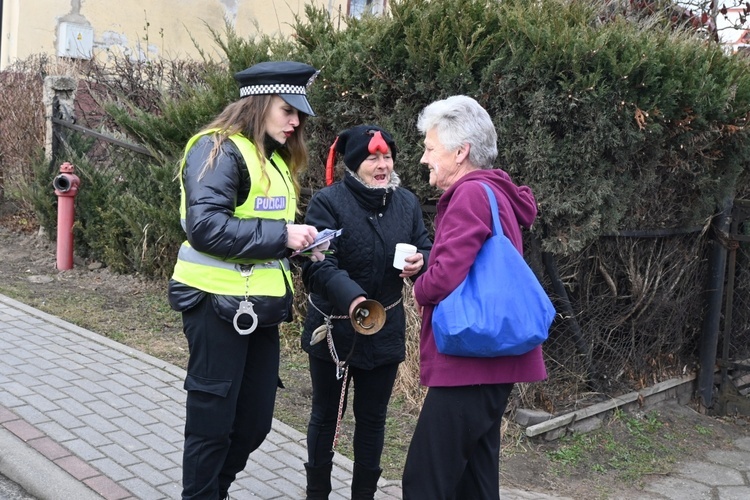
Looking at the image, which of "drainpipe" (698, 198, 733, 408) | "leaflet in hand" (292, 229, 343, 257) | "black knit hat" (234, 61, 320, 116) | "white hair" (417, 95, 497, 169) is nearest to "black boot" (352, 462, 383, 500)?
"leaflet in hand" (292, 229, 343, 257)

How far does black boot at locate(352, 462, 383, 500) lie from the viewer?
369cm

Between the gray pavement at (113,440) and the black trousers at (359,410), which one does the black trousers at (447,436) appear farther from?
the gray pavement at (113,440)

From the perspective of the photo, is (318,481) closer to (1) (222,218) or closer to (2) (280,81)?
Result: (1) (222,218)

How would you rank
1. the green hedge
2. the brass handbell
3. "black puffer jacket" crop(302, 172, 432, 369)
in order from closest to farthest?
1. the brass handbell
2. "black puffer jacket" crop(302, 172, 432, 369)
3. the green hedge

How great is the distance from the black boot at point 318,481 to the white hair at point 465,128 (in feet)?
5.00

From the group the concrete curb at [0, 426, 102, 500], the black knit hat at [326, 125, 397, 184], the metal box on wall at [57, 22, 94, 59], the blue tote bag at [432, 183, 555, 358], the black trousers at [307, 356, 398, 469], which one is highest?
the metal box on wall at [57, 22, 94, 59]

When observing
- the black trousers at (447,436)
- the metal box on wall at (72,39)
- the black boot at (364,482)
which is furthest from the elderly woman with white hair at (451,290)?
the metal box on wall at (72,39)

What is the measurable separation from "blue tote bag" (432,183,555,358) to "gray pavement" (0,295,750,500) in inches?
57.4

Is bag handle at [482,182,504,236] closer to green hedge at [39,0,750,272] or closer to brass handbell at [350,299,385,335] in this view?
brass handbell at [350,299,385,335]

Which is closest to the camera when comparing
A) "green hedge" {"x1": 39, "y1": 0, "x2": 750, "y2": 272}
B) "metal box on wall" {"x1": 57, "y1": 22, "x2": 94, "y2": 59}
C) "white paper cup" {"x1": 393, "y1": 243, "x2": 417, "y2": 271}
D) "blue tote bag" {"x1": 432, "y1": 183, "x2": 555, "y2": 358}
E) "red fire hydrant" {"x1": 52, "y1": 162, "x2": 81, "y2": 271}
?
"blue tote bag" {"x1": 432, "y1": 183, "x2": 555, "y2": 358}

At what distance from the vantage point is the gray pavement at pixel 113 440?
3.94 metres

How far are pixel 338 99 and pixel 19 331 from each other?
3010mm

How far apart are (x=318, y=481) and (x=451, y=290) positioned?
127 centimetres

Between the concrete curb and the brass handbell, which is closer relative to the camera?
the brass handbell
